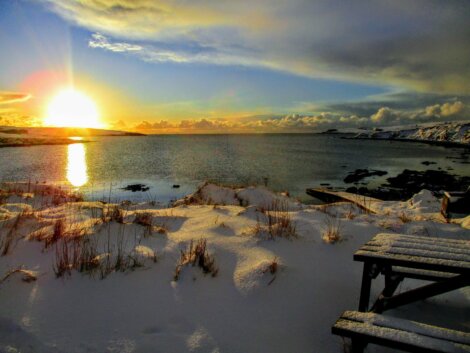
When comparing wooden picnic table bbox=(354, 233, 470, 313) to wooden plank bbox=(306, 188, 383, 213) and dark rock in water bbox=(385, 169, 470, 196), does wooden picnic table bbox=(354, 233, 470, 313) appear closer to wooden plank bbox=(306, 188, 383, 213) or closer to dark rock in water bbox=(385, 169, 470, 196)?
wooden plank bbox=(306, 188, 383, 213)

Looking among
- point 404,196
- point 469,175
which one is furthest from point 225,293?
point 469,175

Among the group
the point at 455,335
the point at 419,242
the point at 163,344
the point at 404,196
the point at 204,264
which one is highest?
the point at 419,242

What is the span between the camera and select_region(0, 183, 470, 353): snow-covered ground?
3.11 metres

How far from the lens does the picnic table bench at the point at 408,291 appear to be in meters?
2.38

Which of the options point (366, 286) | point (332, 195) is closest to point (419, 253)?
point (366, 286)

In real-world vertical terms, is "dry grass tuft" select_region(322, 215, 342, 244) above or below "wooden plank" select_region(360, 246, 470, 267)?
below

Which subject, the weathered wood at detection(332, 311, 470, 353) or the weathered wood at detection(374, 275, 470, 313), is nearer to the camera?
the weathered wood at detection(332, 311, 470, 353)

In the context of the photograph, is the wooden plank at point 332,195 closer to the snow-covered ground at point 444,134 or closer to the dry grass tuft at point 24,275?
the dry grass tuft at point 24,275

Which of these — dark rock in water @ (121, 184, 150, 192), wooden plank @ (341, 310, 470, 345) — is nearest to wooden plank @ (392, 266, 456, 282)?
wooden plank @ (341, 310, 470, 345)

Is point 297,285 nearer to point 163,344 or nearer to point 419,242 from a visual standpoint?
point 419,242

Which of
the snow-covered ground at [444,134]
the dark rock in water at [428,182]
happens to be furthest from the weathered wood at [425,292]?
the snow-covered ground at [444,134]

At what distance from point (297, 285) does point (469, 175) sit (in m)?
45.7

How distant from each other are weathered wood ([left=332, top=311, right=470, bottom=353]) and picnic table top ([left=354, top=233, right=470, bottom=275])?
1.59 feet

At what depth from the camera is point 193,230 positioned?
5.75m
